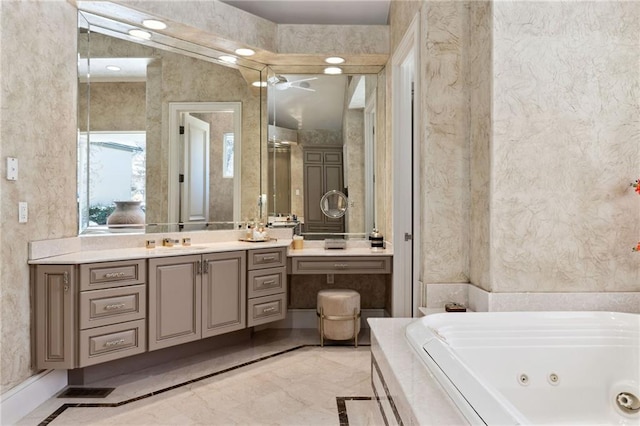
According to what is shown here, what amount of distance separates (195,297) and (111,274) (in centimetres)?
58

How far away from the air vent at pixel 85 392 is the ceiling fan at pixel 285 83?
275 cm

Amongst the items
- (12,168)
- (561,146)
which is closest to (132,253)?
(12,168)

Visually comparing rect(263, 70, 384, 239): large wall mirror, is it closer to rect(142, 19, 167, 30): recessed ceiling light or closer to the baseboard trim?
rect(142, 19, 167, 30): recessed ceiling light

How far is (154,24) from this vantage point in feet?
9.55

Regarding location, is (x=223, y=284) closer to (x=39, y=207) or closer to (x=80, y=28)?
(x=39, y=207)

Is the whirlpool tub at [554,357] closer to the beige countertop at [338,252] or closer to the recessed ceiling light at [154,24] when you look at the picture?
the beige countertop at [338,252]

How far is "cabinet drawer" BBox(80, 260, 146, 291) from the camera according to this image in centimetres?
228

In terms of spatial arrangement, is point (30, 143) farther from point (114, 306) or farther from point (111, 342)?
point (111, 342)

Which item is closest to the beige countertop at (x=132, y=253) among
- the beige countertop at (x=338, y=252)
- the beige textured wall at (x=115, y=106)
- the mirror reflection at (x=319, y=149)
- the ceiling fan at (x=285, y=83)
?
the beige countertop at (x=338, y=252)

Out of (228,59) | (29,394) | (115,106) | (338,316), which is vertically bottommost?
(29,394)

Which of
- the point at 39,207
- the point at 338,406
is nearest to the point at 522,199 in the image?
the point at 338,406

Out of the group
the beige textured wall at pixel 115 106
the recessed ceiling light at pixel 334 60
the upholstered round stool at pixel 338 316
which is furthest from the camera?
the recessed ceiling light at pixel 334 60

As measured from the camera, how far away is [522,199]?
198cm

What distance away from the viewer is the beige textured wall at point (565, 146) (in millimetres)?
1981
